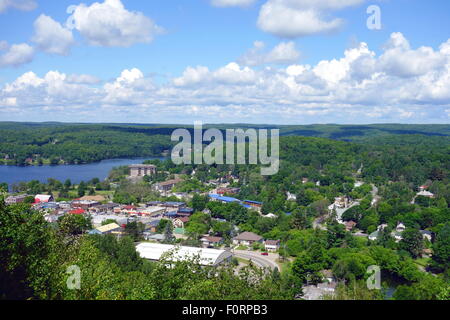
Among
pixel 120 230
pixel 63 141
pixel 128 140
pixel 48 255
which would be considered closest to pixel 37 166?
pixel 63 141

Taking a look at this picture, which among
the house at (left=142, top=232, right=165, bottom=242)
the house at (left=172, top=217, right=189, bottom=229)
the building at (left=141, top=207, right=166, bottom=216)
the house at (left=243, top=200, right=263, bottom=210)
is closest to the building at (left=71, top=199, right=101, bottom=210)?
the building at (left=141, top=207, right=166, bottom=216)

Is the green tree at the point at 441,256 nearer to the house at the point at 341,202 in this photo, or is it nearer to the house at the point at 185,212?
the house at the point at 341,202

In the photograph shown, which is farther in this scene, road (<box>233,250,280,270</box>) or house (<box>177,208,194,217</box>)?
house (<box>177,208,194,217</box>)

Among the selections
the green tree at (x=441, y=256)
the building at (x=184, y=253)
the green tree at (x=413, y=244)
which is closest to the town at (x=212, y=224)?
the building at (x=184, y=253)

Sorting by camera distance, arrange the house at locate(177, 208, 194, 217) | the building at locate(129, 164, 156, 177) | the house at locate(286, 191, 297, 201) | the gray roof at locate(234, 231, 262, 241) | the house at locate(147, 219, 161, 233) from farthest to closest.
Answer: the building at locate(129, 164, 156, 177)
the house at locate(286, 191, 297, 201)
the house at locate(177, 208, 194, 217)
the house at locate(147, 219, 161, 233)
the gray roof at locate(234, 231, 262, 241)

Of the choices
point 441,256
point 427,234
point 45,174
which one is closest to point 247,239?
point 441,256

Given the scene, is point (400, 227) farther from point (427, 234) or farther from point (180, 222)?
point (180, 222)

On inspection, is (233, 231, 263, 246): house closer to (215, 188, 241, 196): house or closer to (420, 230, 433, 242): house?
(420, 230, 433, 242): house

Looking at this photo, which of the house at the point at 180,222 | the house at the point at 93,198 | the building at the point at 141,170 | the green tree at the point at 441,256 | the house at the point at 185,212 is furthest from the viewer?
the building at the point at 141,170
